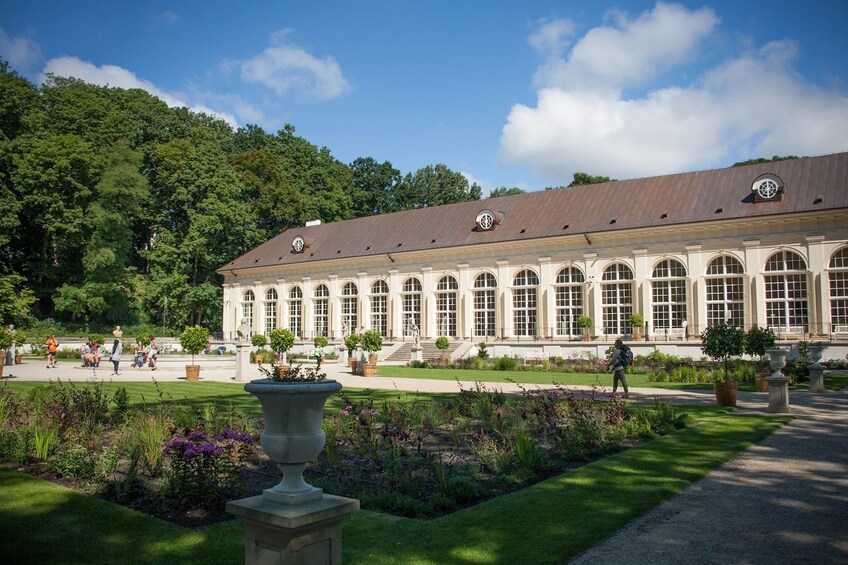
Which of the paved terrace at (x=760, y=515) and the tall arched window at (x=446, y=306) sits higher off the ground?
the tall arched window at (x=446, y=306)

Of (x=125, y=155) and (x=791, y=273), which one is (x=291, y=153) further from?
(x=791, y=273)

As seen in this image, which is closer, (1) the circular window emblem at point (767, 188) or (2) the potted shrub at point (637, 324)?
(1) the circular window emblem at point (767, 188)

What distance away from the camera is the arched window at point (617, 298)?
3422 cm

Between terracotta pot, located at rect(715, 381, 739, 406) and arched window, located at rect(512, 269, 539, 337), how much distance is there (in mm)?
22343

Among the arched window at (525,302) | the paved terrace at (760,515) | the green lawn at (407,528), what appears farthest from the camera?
the arched window at (525,302)

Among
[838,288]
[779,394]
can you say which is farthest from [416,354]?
[779,394]

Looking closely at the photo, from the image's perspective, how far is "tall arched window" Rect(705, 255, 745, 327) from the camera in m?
31.3

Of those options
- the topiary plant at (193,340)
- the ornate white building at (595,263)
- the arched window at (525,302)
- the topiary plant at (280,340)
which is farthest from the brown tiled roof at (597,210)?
the topiary plant at (193,340)

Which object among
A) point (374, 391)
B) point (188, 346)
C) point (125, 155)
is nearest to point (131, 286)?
point (125, 155)

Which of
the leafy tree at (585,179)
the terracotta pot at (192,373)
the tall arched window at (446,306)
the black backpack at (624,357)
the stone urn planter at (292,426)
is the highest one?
the leafy tree at (585,179)

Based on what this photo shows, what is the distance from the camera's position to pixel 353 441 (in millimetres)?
9188

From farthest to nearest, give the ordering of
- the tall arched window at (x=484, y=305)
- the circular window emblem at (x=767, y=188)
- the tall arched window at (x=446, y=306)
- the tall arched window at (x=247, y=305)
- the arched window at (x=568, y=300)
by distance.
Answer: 1. the tall arched window at (x=247, y=305)
2. the tall arched window at (x=446, y=306)
3. the tall arched window at (x=484, y=305)
4. the arched window at (x=568, y=300)
5. the circular window emblem at (x=767, y=188)

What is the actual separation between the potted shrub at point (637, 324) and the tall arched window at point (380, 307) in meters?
16.5

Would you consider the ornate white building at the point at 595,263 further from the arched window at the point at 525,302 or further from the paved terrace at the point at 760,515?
the paved terrace at the point at 760,515
